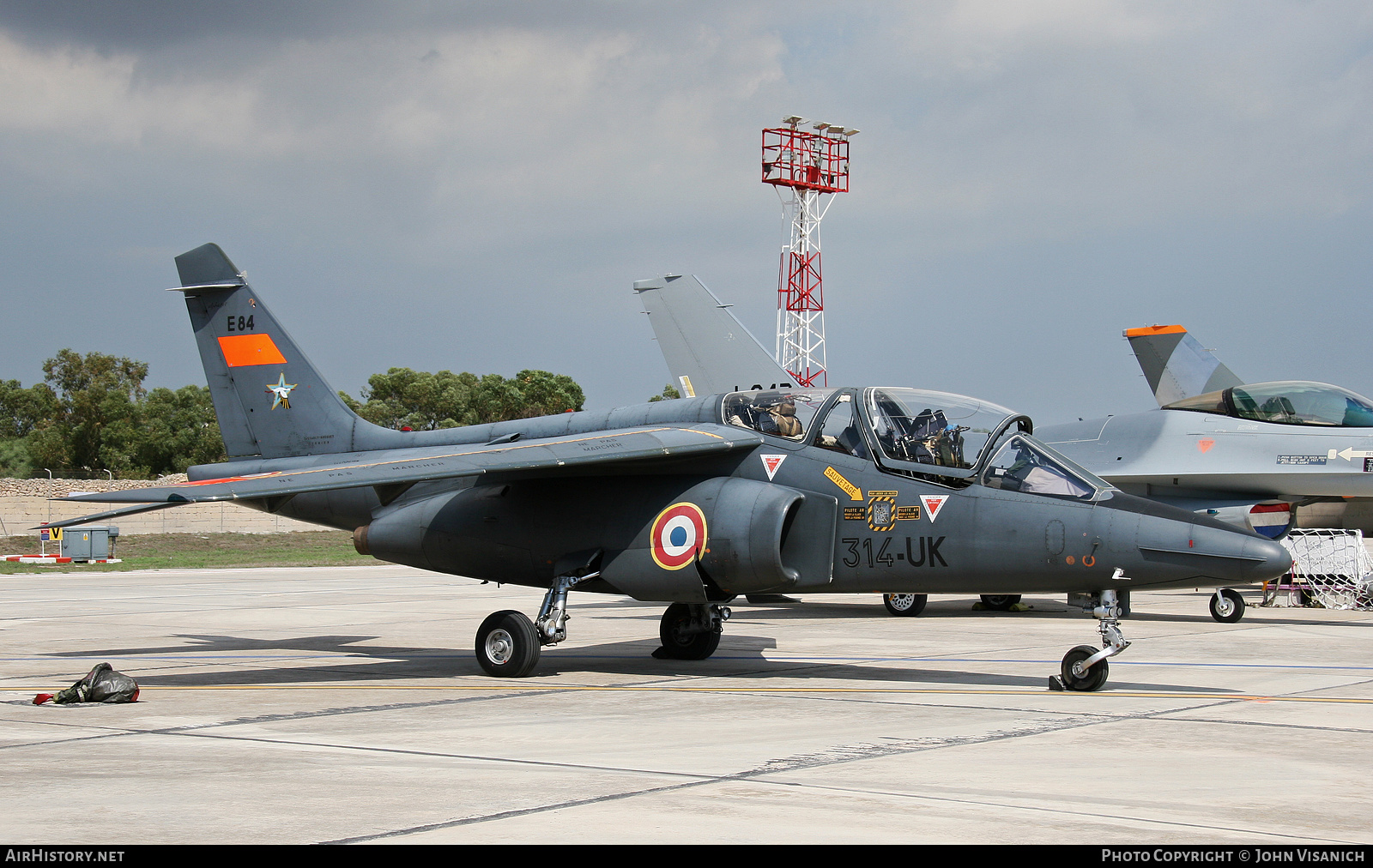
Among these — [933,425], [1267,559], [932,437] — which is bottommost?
[1267,559]

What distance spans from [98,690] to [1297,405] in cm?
1656

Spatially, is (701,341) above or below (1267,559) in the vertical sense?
above

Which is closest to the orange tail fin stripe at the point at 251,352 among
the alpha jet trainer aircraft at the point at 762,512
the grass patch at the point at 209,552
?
the alpha jet trainer aircraft at the point at 762,512

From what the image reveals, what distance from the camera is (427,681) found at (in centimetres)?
1077

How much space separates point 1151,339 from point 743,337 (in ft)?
34.3

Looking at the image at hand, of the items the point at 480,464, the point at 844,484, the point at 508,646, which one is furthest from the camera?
the point at 508,646

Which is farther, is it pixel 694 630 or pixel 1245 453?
pixel 1245 453

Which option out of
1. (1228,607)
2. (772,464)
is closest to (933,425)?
(772,464)

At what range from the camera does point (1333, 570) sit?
63.7ft

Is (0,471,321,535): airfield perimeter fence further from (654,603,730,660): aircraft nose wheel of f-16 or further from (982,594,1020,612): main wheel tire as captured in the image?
(654,603,730,660): aircraft nose wheel of f-16

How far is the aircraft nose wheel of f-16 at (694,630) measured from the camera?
12.3m

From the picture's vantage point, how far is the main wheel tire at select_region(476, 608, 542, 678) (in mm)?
10781

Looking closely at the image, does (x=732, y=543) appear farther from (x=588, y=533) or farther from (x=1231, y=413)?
(x=1231, y=413)

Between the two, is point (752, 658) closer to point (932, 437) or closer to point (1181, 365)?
point (932, 437)
